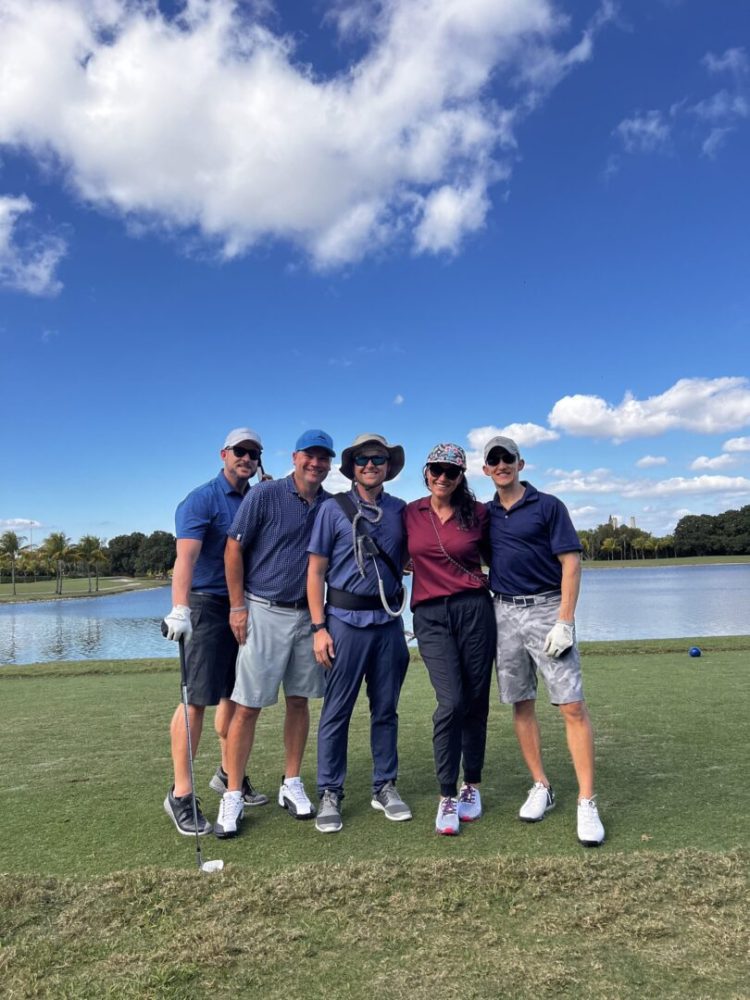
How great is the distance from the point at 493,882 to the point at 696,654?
9384 mm

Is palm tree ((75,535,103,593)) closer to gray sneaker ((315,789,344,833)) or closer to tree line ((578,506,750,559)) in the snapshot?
tree line ((578,506,750,559))

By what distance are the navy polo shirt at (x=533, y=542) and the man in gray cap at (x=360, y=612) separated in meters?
0.64

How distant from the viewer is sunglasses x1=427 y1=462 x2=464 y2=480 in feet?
13.8

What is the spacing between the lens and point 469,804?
409cm

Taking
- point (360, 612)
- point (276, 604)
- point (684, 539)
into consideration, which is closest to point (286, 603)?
point (276, 604)

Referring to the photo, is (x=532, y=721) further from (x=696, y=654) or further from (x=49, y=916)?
(x=696, y=654)

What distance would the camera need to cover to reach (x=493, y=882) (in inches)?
123

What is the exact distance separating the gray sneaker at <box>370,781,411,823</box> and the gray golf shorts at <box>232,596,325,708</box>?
679mm

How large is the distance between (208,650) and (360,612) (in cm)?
94

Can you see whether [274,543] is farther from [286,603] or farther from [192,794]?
[192,794]

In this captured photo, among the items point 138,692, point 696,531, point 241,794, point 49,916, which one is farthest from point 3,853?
point 696,531

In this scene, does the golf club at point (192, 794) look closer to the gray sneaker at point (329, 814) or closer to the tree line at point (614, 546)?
the gray sneaker at point (329, 814)

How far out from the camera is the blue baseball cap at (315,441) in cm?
439

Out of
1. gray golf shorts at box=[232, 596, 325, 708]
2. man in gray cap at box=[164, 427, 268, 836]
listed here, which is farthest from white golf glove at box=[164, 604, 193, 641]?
gray golf shorts at box=[232, 596, 325, 708]
